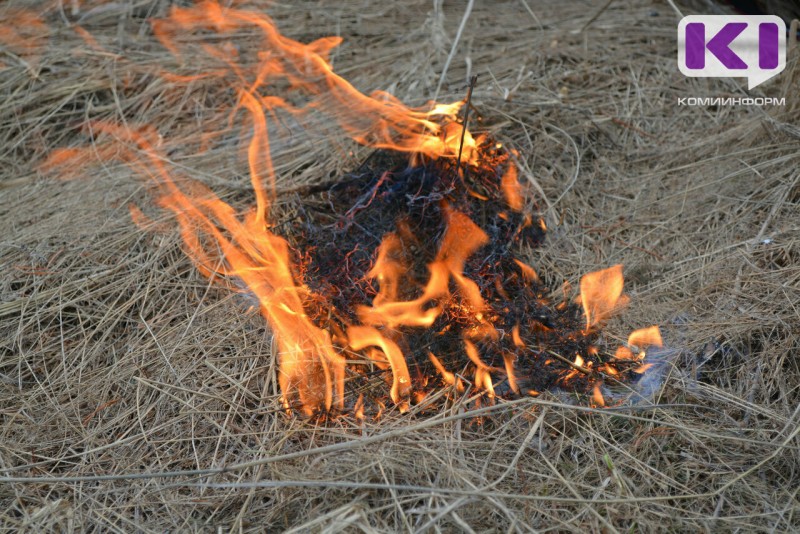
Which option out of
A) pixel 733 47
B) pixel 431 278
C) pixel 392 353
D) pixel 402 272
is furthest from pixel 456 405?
pixel 733 47

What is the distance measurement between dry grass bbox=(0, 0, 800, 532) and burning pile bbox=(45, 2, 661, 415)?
10cm

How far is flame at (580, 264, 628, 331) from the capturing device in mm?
2596

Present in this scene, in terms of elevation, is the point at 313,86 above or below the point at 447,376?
above

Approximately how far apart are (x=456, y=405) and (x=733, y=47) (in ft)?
9.00

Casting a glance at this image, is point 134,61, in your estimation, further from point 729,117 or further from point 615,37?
point 729,117

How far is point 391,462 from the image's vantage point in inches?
82.3

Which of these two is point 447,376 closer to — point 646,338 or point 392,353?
point 392,353

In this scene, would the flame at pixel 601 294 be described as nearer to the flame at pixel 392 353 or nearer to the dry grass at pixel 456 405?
the dry grass at pixel 456 405

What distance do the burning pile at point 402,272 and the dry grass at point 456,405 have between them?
10 centimetres

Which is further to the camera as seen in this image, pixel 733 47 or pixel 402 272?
pixel 733 47

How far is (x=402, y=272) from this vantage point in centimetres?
274

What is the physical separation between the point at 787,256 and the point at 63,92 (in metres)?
3.58

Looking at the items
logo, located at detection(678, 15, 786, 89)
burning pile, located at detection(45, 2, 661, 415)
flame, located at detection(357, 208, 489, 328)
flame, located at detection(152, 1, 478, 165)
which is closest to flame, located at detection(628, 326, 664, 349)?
burning pile, located at detection(45, 2, 661, 415)

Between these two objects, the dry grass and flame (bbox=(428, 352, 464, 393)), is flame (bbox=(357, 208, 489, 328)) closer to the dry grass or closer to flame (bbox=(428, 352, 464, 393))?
flame (bbox=(428, 352, 464, 393))
